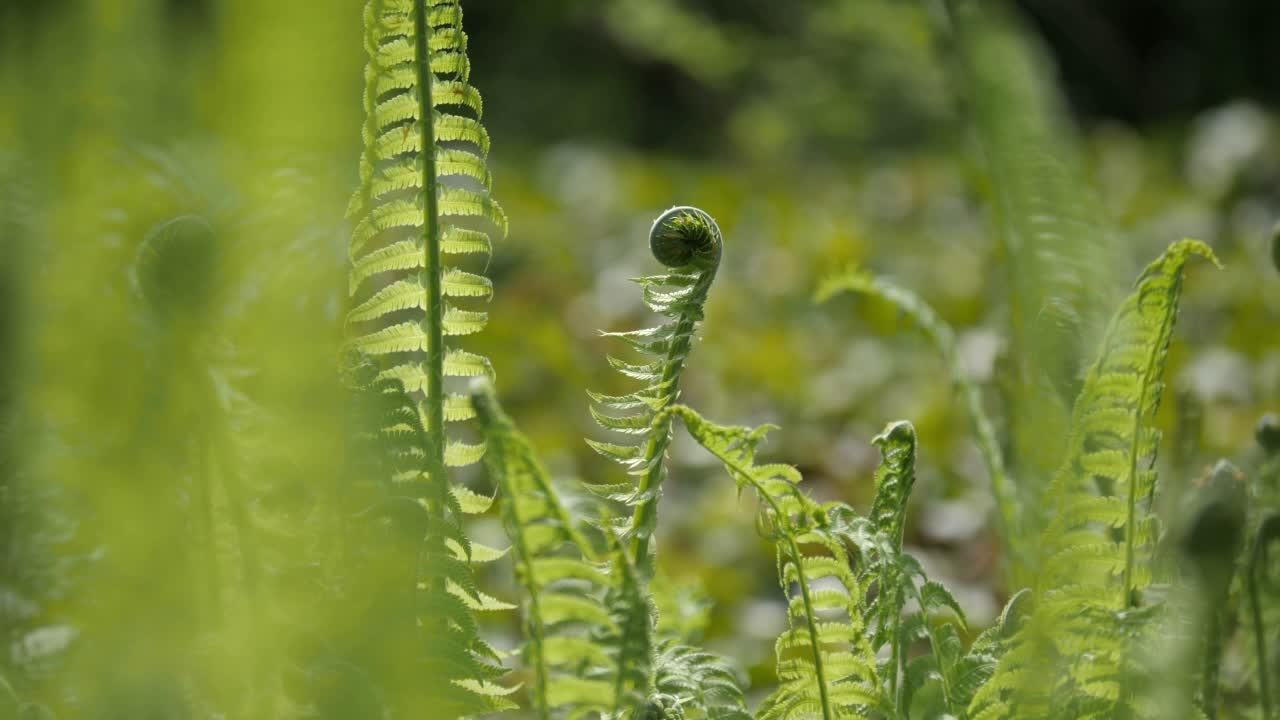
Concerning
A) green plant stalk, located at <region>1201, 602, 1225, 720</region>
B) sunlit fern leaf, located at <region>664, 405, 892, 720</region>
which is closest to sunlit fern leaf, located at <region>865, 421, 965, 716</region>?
sunlit fern leaf, located at <region>664, 405, 892, 720</region>

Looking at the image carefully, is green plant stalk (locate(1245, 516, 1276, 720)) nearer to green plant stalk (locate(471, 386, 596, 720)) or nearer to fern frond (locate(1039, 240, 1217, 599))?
fern frond (locate(1039, 240, 1217, 599))

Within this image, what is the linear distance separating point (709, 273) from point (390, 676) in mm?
191

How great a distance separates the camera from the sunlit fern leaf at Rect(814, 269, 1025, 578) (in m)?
0.65

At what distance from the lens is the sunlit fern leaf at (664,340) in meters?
0.46

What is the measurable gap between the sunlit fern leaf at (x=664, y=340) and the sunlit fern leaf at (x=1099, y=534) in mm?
147

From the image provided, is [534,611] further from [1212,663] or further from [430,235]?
[1212,663]

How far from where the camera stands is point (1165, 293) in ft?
1.52

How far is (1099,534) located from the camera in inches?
20.1

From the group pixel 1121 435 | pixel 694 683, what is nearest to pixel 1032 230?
pixel 1121 435

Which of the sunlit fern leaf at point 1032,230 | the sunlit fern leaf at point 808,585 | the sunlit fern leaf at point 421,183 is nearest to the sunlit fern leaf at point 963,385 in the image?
the sunlit fern leaf at point 1032,230

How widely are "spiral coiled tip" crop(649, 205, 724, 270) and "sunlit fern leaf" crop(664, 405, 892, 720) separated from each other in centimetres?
7

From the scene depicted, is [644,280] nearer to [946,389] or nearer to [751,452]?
[751,452]

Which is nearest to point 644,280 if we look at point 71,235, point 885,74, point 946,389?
point 71,235

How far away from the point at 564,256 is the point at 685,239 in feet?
Answer: 8.05
